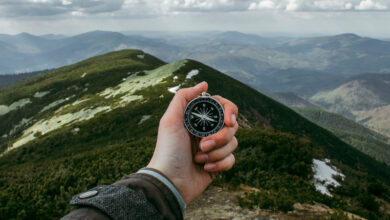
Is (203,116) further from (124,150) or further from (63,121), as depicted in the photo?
(63,121)

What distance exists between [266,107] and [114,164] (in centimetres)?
6501

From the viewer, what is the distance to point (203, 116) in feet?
17.7

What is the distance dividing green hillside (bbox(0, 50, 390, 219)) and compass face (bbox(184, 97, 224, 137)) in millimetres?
4967

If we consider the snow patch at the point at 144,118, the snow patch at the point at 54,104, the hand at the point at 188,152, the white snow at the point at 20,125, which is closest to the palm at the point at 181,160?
the hand at the point at 188,152

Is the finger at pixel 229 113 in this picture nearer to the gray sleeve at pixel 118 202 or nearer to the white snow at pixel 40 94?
the gray sleeve at pixel 118 202

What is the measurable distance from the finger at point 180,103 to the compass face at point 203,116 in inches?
5.3

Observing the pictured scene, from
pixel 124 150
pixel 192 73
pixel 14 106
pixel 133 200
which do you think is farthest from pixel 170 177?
pixel 14 106

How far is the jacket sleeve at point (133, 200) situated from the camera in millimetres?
2656

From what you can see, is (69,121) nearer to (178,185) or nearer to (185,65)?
(185,65)

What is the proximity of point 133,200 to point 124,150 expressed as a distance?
16903 millimetres

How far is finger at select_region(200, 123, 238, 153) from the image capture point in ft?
15.9

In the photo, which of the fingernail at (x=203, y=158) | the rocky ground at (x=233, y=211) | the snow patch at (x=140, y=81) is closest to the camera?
the fingernail at (x=203, y=158)

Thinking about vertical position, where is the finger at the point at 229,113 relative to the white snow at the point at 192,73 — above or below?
above

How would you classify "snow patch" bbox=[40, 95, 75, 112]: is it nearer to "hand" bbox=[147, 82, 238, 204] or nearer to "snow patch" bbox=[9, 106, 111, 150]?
"snow patch" bbox=[9, 106, 111, 150]
